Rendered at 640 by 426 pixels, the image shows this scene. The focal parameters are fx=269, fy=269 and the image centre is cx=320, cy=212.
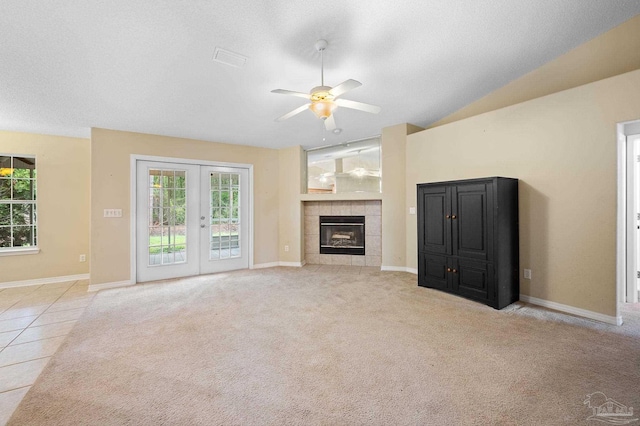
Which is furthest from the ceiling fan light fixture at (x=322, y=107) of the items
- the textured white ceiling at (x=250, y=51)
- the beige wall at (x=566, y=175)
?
the beige wall at (x=566, y=175)

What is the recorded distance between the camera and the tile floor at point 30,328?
1908 millimetres

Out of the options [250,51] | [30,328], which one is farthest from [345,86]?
[30,328]

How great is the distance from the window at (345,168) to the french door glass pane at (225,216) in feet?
5.29

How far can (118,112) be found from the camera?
12.2 feet

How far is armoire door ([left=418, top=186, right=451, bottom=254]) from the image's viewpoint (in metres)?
3.80

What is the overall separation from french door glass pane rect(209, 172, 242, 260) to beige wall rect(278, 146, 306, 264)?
3.06 ft

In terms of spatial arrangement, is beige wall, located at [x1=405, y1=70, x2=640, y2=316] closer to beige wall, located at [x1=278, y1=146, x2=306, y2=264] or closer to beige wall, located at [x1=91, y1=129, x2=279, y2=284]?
beige wall, located at [x1=278, y1=146, x2=306, y2=264]

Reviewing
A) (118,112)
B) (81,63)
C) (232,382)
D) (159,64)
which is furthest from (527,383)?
(118,112)

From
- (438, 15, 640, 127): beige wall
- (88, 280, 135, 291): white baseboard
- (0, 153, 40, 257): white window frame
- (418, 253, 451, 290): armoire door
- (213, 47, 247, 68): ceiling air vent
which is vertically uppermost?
(438, 15, 640, 127): beige wall

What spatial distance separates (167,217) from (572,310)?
19.4 ft

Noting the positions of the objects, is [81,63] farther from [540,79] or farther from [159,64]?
[540,79]

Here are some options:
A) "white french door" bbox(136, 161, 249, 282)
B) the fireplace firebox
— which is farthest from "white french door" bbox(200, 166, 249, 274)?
the fireplace firebox

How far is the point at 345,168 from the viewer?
18.7 feet

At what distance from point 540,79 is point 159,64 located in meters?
4.67
